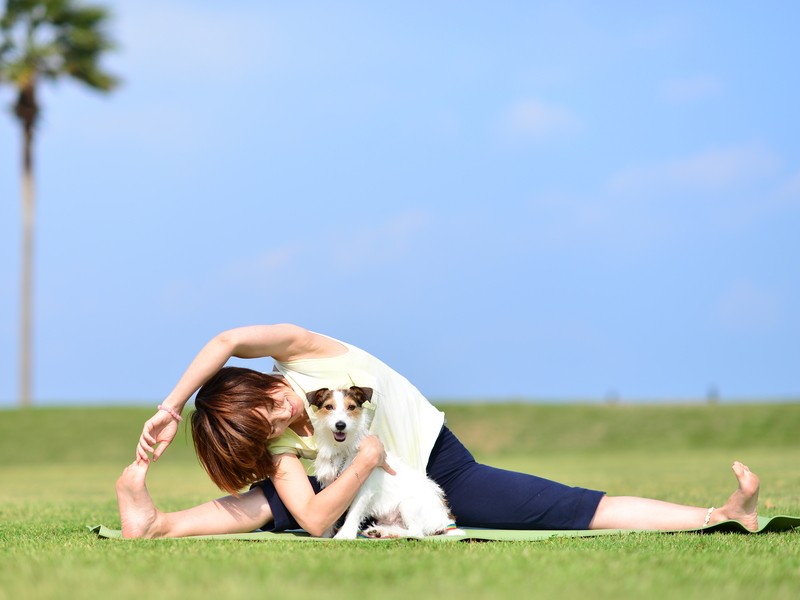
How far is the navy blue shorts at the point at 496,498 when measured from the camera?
5.48 meters

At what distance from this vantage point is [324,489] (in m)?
5.04

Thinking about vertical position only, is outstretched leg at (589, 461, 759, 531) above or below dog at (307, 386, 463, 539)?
below

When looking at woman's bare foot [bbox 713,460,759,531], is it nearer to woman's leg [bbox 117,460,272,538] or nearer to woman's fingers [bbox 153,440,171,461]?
woman's leg [bbox 117,460,272,538]

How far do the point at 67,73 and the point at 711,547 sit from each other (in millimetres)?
29601

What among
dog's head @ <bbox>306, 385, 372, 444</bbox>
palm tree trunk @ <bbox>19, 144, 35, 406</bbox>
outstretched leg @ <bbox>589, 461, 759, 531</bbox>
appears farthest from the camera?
palm tree trunk @ <bbox>19, 144, 35, 406</bbox>

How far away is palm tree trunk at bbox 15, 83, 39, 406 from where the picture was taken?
93.8 ft

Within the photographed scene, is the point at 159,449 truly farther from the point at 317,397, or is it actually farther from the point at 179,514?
the point at 317,397

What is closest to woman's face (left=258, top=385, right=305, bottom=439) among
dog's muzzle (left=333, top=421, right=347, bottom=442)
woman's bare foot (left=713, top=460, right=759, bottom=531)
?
dog's muzzle (left=333, top=421, right=347, bottom=442)

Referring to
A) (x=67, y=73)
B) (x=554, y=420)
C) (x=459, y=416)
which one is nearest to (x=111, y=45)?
(x=67, y=73)

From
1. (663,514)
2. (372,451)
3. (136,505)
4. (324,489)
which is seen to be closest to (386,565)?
(372,451)

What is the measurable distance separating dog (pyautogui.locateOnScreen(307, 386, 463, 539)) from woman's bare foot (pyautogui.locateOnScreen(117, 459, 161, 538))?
0.97 meters

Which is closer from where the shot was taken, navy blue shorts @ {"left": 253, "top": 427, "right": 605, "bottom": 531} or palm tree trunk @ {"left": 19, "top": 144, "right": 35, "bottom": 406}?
navy blue shorts @ {"left": 253, "top": 427, "right": 605, "bottom": 531}

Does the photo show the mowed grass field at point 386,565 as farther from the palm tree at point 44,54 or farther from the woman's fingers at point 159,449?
the palm tree at point 44,54

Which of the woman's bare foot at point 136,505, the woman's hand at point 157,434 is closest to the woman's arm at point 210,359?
the woman's hand at point 157,434
